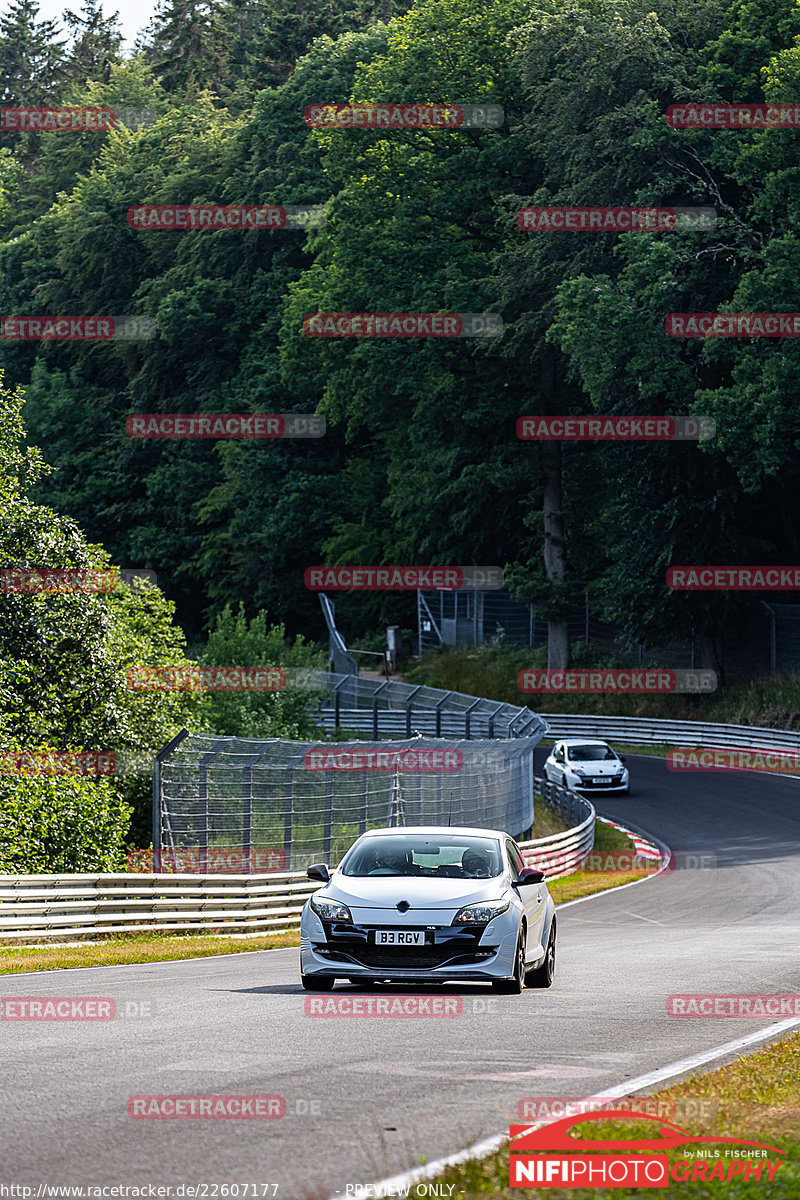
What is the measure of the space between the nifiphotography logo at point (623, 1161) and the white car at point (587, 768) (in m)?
33.2

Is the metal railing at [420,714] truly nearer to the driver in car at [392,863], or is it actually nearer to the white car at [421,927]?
the driver in car at [392,863]

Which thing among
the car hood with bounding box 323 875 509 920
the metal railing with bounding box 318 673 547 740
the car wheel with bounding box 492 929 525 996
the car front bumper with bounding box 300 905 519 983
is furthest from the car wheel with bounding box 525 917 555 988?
the metal railing with bounding box 318 673 547 740

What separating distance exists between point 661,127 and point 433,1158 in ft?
141

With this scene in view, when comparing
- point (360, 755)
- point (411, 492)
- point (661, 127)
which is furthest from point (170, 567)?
point (360, 755)

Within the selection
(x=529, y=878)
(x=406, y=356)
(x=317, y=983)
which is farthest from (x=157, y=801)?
(x=406, y=356)

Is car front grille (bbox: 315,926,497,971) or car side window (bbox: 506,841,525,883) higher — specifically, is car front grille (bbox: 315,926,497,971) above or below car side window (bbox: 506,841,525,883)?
below

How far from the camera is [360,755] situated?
2539cm

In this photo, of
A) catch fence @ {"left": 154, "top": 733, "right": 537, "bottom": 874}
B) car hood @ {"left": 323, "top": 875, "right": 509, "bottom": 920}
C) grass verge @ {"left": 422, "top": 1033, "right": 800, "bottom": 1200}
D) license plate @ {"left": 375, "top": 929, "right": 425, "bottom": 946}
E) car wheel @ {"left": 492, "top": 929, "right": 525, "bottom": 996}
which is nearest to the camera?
grass verge @ {"left": 422, "top": 1033, "right": 800, "bottom": 1200}

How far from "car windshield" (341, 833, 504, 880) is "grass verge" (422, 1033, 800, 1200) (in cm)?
418

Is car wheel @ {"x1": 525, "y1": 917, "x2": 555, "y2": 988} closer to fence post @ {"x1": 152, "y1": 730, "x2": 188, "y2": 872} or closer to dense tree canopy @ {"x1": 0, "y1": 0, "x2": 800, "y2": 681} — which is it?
fence post @ {"x1": 152, "y1": 730, "x2": 188, "y2": 872}

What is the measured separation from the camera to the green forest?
139 feet

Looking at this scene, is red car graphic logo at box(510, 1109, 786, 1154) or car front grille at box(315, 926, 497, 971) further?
car front grille at box(315, 926, 497, 971)

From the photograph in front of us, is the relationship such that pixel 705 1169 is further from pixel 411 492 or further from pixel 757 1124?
pixel 411 492

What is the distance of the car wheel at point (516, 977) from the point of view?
12.8 meters
